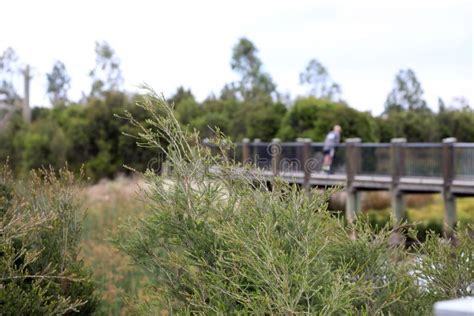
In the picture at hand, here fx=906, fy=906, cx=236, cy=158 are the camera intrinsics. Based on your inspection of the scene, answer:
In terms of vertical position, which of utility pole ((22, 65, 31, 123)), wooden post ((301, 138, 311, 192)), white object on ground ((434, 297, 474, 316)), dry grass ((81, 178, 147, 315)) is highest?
utility pole ((22, 65, 31, 123))

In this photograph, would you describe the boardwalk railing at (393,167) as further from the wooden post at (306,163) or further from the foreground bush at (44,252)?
the foreground bush at (44,252)

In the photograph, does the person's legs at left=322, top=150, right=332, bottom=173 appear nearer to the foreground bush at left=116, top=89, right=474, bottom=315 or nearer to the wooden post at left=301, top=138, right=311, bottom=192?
the wooden post at left=301, top=138, right=311, bottom=192

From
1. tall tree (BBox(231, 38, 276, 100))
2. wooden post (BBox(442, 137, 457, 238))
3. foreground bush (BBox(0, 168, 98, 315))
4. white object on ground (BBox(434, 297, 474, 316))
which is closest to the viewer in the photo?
white object on ground (BBox(434, 297, 474, 316))

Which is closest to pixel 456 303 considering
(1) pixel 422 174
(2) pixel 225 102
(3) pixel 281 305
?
(3) pixel 281 305

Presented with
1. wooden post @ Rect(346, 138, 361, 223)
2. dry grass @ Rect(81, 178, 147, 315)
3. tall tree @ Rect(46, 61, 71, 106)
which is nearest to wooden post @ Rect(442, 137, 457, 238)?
wooden post @ Rect(346, 138, 361, 223)

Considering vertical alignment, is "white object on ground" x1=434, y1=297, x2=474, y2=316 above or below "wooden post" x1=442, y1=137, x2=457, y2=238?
above

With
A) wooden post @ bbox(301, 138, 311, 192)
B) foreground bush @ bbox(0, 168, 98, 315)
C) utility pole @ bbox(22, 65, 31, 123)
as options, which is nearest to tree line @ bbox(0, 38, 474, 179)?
utility pole @ bbox(22, 65, 31, 123)

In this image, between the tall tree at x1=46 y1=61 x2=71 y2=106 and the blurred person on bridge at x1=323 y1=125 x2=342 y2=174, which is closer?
the blurred person on bridge at x1=323 y1=125 x2=342 y2=174

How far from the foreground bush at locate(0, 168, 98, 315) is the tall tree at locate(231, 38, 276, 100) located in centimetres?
4058

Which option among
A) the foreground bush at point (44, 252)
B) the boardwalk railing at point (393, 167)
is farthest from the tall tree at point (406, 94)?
the foreground bush at point (44, 252)

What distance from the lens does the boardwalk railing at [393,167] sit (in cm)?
2064

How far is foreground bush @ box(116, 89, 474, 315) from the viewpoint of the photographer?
212 inches

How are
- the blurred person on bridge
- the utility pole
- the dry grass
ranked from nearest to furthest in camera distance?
the dry grass, the blurred person on bridge, the utility pole

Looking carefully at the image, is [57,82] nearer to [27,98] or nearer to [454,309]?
[27,98]
